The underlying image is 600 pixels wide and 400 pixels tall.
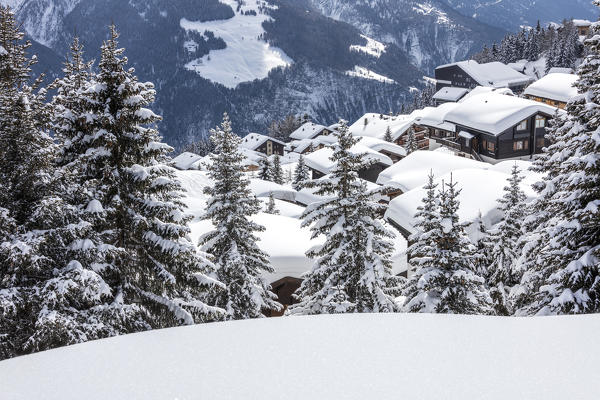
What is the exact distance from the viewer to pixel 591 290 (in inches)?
444

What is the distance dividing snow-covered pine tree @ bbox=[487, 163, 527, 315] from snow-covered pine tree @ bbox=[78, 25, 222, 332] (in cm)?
1181

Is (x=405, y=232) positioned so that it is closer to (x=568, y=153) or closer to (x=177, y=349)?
(x=568, y=153)

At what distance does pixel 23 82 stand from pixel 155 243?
22.4 ft

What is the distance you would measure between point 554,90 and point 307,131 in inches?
2631

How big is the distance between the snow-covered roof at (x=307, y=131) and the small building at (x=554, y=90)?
186ft

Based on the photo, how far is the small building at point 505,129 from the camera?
4809 cm

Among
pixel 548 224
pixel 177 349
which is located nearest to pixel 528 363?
pixel 177 349

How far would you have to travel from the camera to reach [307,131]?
4884 inches

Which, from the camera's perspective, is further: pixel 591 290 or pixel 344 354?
pixel 591 290

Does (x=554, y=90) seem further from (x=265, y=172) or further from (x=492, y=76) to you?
(x=265, y=172)

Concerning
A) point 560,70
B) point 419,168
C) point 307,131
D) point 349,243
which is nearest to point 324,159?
point 419,168

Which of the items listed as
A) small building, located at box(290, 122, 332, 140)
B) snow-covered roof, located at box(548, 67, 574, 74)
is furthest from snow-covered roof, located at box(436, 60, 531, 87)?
small building, located at box(290, 122, 332, 140)

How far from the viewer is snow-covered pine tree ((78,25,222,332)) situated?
11.1 metres

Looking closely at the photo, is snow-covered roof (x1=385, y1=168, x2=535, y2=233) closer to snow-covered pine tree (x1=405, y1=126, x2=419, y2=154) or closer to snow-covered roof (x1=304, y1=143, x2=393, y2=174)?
snow-covered roof (x1=304, y1=143, x2=393, y2=174)
